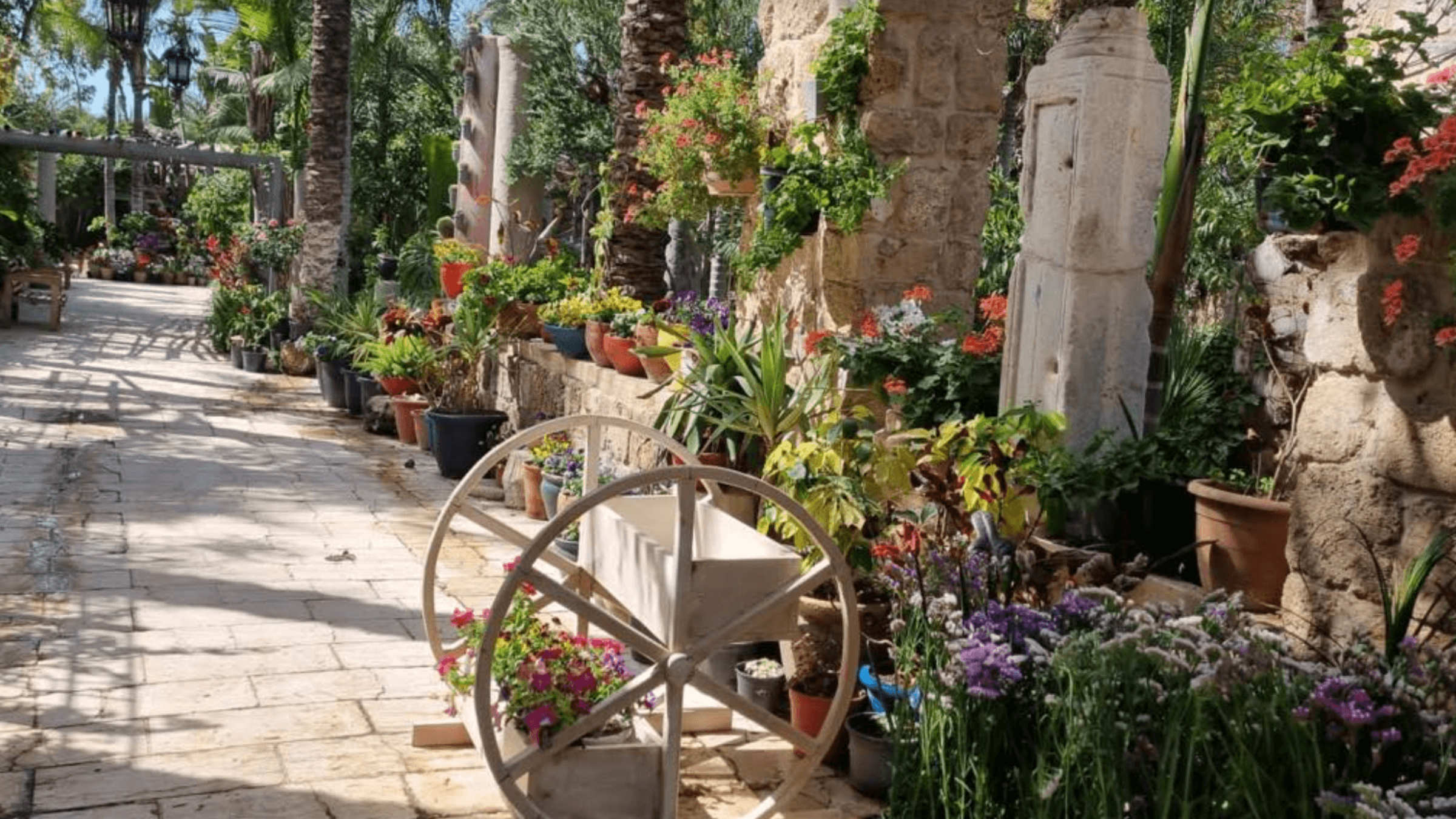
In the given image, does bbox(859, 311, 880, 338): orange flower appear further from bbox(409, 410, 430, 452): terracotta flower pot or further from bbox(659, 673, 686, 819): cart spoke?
bbox(409, 410, 430, 452): terracotta flower pot

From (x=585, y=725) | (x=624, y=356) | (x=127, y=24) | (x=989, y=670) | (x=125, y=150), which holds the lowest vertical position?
(x=585, y=725)

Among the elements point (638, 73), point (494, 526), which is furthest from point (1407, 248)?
point (638, 73)

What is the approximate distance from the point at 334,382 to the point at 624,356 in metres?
5.23

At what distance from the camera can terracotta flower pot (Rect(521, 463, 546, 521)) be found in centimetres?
753

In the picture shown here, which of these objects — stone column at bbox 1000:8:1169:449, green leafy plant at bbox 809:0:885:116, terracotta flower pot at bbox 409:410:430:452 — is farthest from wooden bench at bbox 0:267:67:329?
stone column at bbox 1000:8:1169:449

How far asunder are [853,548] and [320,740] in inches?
69.0

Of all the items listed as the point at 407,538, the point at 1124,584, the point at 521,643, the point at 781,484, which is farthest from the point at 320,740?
the point at 407,538

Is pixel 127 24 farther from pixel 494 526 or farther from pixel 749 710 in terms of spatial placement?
pixel 749 710

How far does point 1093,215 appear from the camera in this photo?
13.8 ft

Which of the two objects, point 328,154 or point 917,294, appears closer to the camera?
point 917,294

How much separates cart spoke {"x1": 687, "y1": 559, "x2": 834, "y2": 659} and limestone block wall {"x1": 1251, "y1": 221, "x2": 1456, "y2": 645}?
1169 mm

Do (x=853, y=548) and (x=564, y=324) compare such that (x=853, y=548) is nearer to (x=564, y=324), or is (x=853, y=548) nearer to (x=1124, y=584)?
(x=1124, y=584)

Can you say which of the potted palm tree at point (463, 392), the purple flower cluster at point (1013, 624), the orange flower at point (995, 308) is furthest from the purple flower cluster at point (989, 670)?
the potted palm tree at point (463, 392)

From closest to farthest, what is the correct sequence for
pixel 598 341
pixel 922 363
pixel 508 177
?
pixel 922 363 < pixel 598 341 < pixel 508 177
